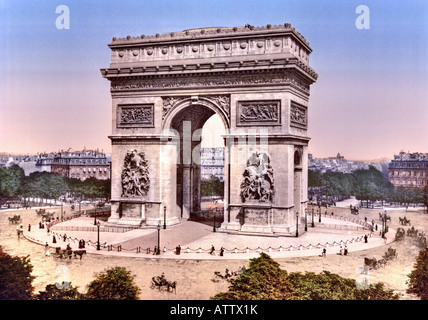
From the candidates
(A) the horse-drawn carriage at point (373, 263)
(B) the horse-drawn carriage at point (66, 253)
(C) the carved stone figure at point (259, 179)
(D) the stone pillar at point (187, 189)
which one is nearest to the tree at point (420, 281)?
(A) the horse-drawn carriage at point (373, 263)

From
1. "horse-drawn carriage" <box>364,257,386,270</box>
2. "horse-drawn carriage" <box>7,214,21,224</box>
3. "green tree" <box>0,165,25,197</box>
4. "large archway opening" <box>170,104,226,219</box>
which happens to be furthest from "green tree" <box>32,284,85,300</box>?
"green tree" <box>0,165,25,197</box>

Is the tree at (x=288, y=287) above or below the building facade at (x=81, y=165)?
below

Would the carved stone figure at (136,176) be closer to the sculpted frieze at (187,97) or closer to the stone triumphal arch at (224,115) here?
the stone triumphal arch at (224,115)

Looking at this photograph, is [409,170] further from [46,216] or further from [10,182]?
[10,182]

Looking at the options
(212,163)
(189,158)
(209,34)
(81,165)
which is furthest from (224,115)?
(212,163)

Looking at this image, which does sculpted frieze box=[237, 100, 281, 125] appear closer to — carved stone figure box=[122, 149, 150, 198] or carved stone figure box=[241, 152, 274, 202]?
carved stone figure box=[241, 152, 274, 202]
